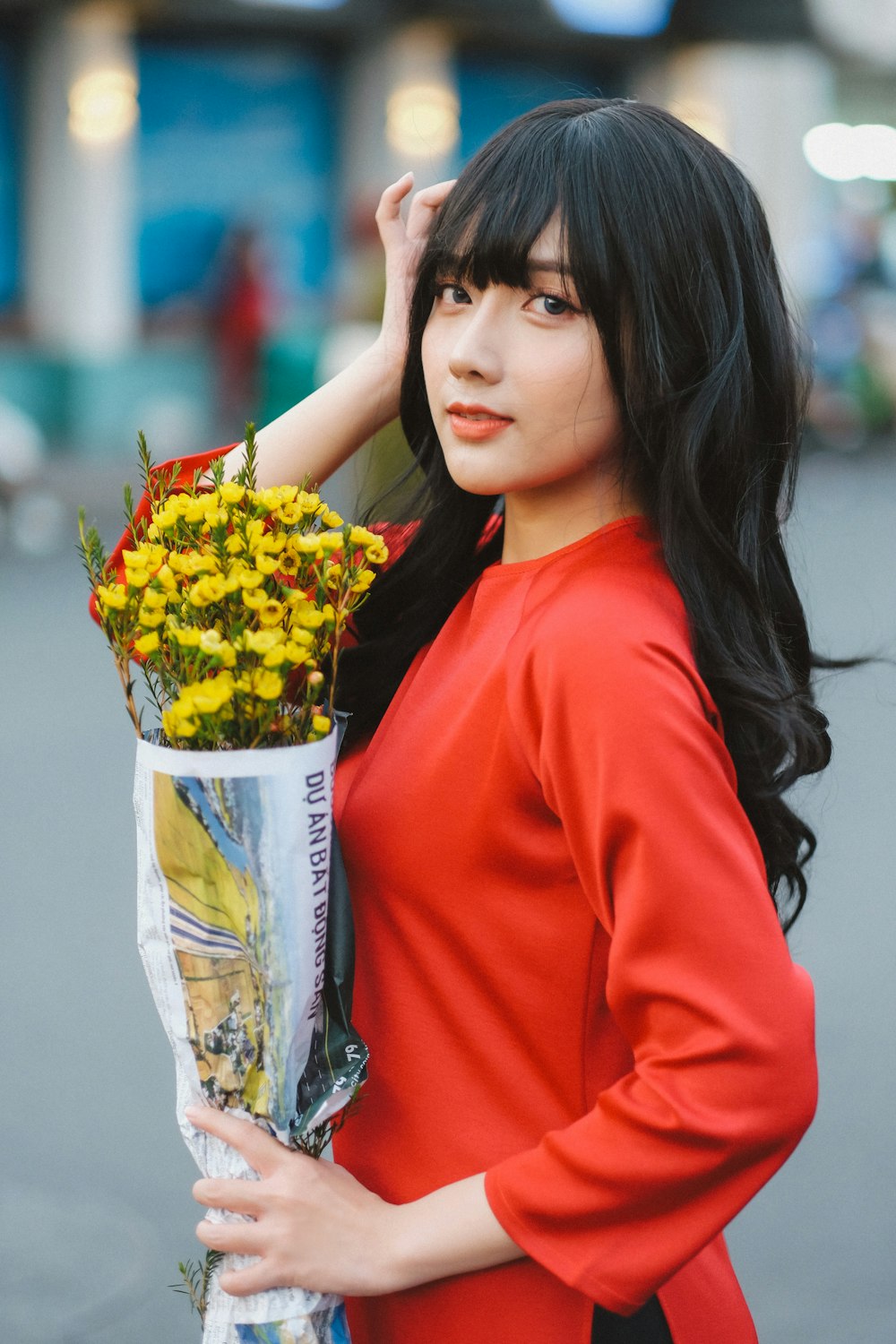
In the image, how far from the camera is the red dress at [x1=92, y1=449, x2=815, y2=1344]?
3.95 feet

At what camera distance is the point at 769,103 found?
17000 mm

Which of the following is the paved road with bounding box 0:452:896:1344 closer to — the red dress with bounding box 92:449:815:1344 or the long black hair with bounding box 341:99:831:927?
the long black hair with bounding box 341:99:831:927

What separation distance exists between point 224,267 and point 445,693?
13.3 m

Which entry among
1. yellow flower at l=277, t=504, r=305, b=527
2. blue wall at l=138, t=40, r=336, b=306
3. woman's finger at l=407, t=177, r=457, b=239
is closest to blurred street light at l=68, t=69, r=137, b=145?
blue wall at l=138, t=40, r=336, b=306

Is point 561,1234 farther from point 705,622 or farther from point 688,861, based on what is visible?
point 705,622

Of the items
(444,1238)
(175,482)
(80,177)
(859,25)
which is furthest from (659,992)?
(859,25)

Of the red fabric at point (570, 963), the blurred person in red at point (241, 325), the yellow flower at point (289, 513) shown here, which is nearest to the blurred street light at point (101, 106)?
the blurred person in red at point (241, 325)

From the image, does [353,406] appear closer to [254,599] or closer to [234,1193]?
[254,599]

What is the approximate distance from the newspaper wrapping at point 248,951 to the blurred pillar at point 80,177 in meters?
12.2

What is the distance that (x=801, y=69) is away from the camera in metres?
17.2

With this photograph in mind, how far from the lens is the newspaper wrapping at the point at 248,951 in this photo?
4.16 ft

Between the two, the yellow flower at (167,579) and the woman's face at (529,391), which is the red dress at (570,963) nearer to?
the woman's face at (529,391)

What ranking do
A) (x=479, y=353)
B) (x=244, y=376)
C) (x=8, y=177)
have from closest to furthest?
(x=479, y=353) → (x=8, y=177) → (x=244, y=376)

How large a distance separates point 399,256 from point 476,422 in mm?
423
